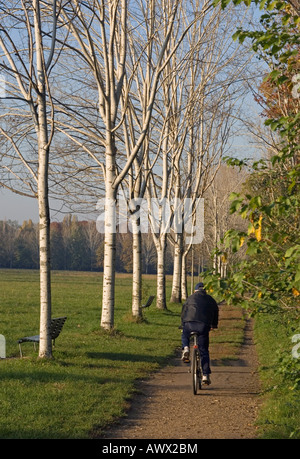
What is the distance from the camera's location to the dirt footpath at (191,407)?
25.4 feet

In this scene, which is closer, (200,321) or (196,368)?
(196,368)

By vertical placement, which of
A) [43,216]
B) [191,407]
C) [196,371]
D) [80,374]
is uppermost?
[43,216]

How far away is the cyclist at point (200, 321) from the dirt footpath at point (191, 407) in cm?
52

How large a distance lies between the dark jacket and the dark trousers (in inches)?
3.0

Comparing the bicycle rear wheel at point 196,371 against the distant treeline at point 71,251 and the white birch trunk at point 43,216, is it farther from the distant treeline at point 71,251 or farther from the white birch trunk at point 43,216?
the distant treeline at point 71,251

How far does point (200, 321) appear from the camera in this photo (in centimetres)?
1073

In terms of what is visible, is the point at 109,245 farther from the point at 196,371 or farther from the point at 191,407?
the point at 191,407

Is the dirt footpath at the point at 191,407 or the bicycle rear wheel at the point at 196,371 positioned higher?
the bicycle rear wheel at the point at 196,371

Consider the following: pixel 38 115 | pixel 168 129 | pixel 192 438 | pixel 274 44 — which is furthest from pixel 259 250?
pixel 168 129

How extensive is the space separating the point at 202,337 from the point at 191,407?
1654mm

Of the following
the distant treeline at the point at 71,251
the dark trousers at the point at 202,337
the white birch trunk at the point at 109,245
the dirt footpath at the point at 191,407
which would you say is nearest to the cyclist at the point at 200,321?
the dark trousers at the point at 202,337

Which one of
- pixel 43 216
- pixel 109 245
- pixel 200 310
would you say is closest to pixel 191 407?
pixel 200 310

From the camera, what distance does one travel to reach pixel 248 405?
9.55m

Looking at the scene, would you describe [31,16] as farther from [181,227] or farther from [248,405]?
[181,227]
